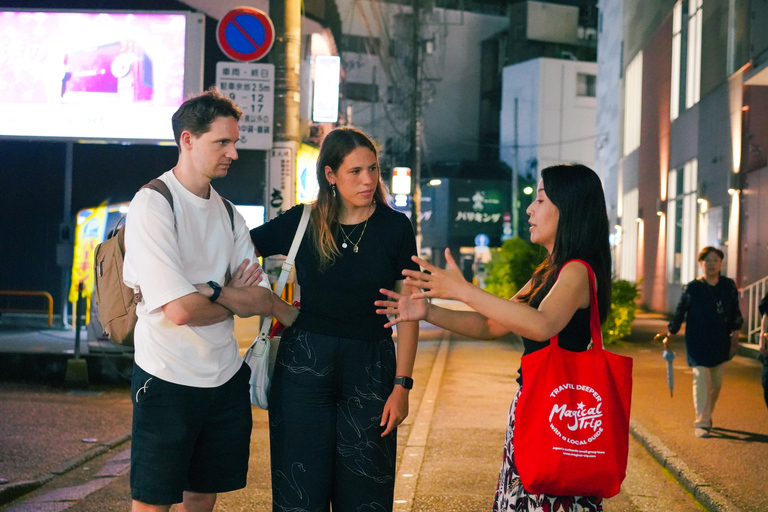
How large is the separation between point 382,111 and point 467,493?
50.8m

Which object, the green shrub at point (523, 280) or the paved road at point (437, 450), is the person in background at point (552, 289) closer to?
the paved road at point (437, 450)

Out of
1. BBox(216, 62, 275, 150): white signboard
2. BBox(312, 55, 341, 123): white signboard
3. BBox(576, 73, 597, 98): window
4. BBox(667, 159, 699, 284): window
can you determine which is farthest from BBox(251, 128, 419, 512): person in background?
BBox(576, 73, 597, 98): window

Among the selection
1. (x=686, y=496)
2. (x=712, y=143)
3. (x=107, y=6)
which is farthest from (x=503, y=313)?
(x=712, y=143)

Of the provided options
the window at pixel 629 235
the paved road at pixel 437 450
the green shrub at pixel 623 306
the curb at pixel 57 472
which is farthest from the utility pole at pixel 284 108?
the window at pixel 629 235

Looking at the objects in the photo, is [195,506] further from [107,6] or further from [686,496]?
[107,6]

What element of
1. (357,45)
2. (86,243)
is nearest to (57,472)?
(86,243)

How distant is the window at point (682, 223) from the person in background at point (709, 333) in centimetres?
1622

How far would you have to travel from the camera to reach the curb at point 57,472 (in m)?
5.29

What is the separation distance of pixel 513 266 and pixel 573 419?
20103 mm

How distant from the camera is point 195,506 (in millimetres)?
3309

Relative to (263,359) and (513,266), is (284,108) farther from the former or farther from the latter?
(513,266)

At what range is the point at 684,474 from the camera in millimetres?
6156

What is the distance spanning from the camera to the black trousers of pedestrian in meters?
3.25

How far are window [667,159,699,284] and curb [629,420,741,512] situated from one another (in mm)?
17186
